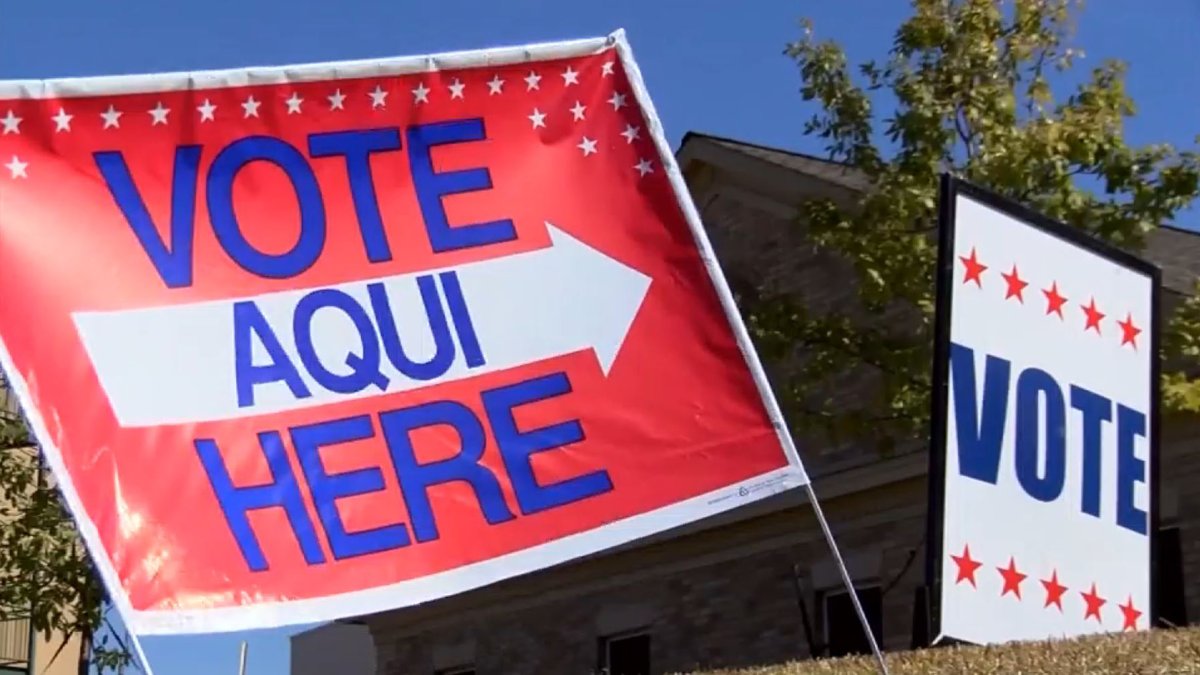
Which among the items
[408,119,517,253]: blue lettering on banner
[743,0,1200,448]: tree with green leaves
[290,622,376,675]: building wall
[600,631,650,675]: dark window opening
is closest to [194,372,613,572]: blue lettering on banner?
[408,119,517,253]: blue lettering on banner

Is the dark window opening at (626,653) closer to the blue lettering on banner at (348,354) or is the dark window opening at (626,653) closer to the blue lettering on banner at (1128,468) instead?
the blue lettering on banner at (1128,468)

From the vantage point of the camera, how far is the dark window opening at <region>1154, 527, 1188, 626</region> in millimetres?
13609

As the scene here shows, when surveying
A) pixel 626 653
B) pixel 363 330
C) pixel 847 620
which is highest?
pixel 847 620

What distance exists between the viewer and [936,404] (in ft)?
20.3

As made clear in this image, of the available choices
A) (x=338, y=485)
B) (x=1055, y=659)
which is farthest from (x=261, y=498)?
(x=1055, y=659)

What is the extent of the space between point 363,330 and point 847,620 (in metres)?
13.1

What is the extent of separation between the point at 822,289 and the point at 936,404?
12032mm

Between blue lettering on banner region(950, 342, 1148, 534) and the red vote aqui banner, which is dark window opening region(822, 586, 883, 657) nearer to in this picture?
blue lettering on banner region(950, 342, 1148, 534)

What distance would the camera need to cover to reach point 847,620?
17.2m

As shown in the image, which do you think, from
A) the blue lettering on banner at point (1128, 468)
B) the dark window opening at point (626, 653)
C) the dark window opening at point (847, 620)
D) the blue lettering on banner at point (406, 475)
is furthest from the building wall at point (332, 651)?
the blue lettering on banner at point (406, 475)

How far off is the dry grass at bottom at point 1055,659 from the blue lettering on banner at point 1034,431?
0.84 m

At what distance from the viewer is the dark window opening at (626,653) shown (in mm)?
19078

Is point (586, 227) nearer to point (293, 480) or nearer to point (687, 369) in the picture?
point (687, 369)

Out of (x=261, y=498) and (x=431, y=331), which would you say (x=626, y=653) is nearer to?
(x=431, y=331)
